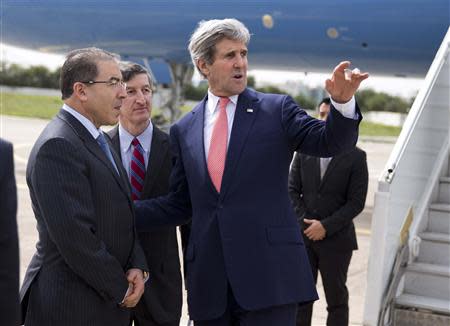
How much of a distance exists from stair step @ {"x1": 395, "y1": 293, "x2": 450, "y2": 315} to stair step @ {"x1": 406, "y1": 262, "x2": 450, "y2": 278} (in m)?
0.16

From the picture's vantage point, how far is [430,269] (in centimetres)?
442

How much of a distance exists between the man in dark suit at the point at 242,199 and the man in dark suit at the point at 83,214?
286 millimetres

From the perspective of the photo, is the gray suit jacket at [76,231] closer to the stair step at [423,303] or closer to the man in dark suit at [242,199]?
the man in dark suit at [242,199]

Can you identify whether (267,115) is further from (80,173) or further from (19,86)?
(19,86)

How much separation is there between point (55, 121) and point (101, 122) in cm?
17

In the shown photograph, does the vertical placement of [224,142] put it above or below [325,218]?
above

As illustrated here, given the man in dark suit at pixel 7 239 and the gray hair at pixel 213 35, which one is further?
the gray hair at pixel 213 35

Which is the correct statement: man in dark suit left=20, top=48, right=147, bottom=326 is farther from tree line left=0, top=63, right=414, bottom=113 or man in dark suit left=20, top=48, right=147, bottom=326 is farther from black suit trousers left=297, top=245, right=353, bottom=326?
tree line left=0, top=63, right=414, bottom=113

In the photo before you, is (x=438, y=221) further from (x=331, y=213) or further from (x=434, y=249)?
(x=331, y=213)

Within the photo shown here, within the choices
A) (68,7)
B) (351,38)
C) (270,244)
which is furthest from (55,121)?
(68,7)

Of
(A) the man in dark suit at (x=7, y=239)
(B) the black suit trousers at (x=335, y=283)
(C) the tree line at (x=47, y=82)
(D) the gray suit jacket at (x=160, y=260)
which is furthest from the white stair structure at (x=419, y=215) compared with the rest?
(C) the tree line at (x=47, y=82)

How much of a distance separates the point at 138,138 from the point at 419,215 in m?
2.11

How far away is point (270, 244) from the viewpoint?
2775 millimetres

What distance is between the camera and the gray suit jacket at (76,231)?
252 centimetres
